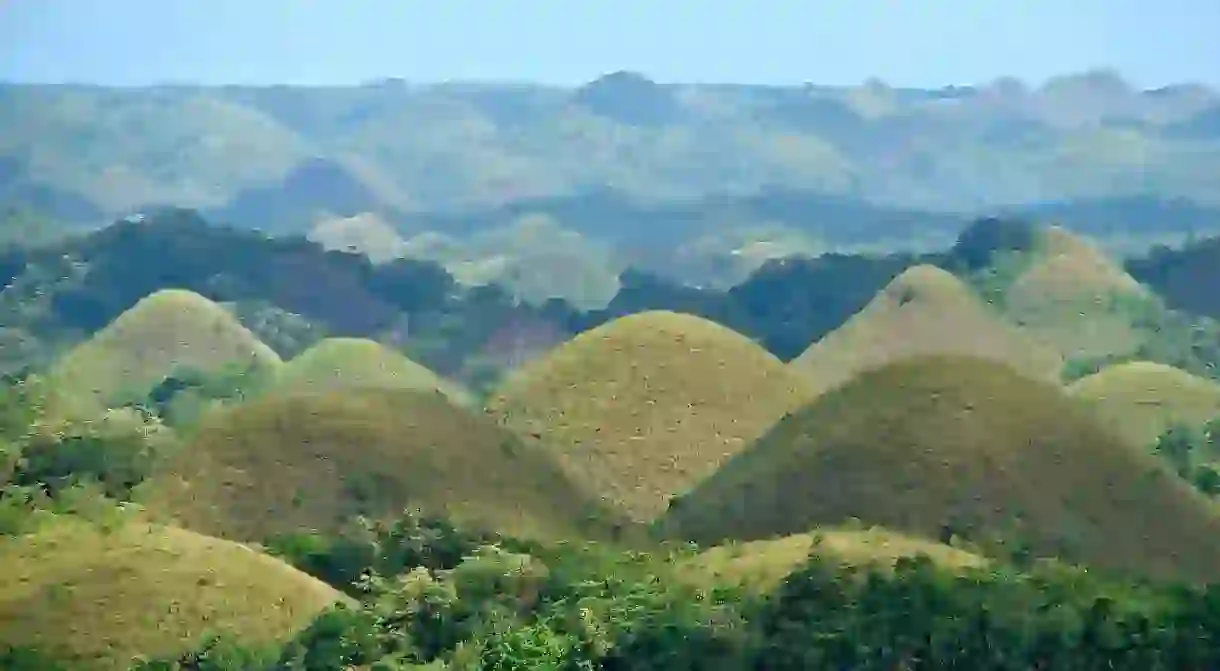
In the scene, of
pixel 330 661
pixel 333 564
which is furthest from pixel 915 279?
pixel 330 661

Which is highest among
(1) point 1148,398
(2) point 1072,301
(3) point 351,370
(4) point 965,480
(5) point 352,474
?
(4) point 965,480

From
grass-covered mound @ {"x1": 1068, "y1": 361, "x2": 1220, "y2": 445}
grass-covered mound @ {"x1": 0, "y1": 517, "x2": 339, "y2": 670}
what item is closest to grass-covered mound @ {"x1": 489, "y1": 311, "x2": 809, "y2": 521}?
grass-covered mound @ {"x1": 1068, "y1": 361, "x2": 1220, "y2": 445}

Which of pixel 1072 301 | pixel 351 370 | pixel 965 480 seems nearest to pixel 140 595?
pixel 965 480

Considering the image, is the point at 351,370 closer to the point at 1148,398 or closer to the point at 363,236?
the point at 1148,398

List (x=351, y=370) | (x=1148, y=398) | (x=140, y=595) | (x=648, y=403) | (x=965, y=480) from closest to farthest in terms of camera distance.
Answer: (x=140, y=595), (x=965, y=480), (x=648, y=403), (x=1148, y=398), (x=351, y=370)

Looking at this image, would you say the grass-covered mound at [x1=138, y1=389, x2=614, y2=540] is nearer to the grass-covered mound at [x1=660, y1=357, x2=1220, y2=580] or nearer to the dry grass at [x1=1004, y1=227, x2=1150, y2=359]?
the grass-covered mound at [x1=660, y1=357, x2=1220, y2=580]

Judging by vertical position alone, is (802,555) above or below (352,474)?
above
